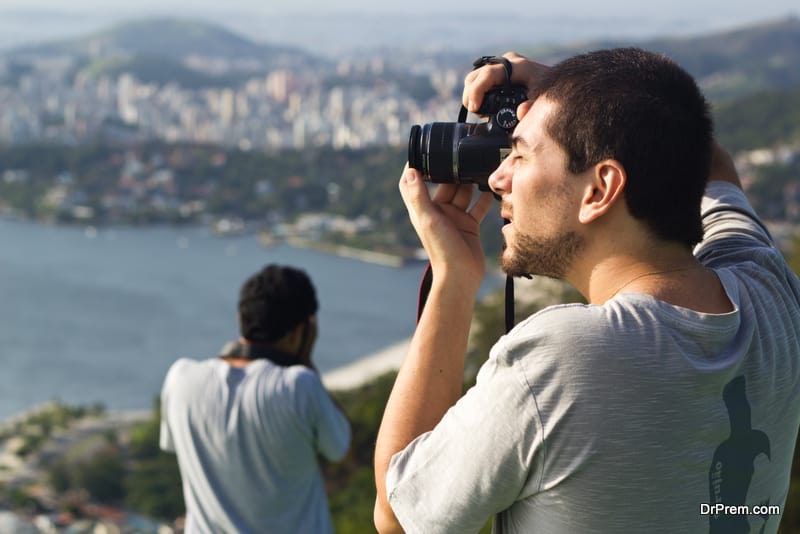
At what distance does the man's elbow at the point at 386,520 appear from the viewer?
0.53 metres

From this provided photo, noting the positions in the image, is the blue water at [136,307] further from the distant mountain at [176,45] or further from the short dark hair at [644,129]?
the distant mountain at [176,45]

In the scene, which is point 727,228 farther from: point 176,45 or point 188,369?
point 176,45

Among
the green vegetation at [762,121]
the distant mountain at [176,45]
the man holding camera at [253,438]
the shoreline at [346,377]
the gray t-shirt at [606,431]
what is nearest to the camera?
the gray t-shirt at [606,431]

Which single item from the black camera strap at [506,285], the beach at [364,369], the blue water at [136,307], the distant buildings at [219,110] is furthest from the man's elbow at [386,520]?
the distant buildings at [219,110]

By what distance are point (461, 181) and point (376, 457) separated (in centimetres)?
19

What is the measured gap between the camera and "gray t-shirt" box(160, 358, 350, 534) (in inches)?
38.3

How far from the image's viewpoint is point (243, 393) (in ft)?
3.22

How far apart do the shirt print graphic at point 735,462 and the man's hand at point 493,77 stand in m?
0.25

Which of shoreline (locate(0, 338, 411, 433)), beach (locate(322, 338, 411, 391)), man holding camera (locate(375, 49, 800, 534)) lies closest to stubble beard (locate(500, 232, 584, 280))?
man holding camera (locate(375, 49, 800, 534))

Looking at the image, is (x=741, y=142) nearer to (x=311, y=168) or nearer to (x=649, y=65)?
(x=311, y=168)

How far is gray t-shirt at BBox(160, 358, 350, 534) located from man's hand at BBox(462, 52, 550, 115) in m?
0.44

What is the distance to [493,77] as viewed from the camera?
2.08 ft

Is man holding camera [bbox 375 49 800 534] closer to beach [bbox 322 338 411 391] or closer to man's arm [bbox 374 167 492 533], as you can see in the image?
man's arm [bbox 374 167 492 533]

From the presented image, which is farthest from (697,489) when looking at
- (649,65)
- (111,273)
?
(111,273)
